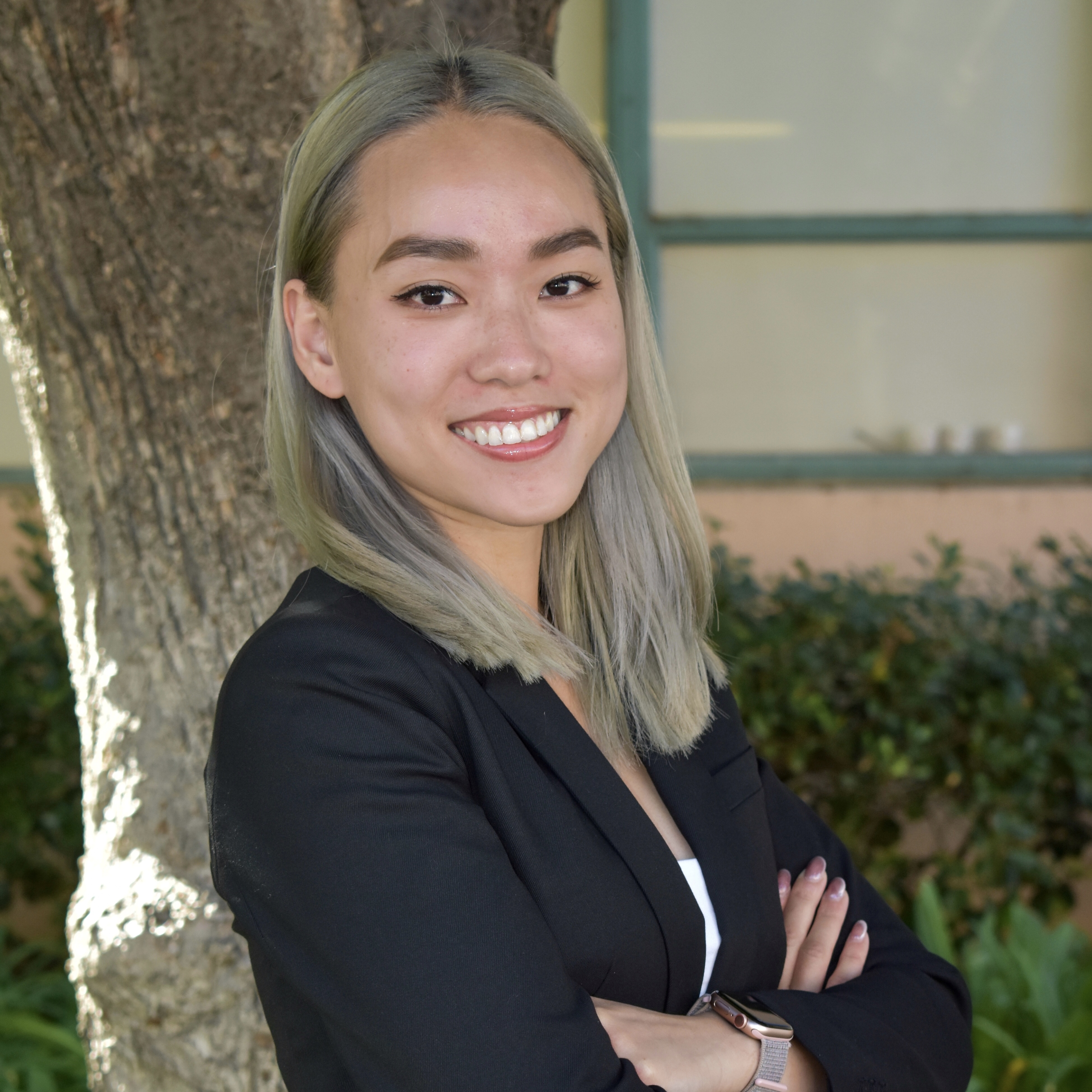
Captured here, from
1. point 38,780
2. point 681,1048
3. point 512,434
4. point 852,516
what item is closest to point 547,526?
point 512,434

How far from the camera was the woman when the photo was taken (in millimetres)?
1290

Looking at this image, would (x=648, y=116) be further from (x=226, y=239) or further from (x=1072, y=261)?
(x=226, y=239)

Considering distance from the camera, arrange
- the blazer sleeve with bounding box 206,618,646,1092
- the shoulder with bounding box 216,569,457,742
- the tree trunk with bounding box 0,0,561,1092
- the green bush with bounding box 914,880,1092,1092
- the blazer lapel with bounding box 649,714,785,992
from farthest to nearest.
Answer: the green bush with bounding box 914,880,1092,1092, the tree trunk with bounding box 0,0,561,1092, the blazer lapel with bounding box 649,714,785,992, the shoulder with bounding box 216,569,457,742, the blazer sleeve with bounding box 206,618,646,1092

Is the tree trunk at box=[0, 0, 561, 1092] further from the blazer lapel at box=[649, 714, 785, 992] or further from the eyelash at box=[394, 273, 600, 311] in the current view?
the blazer lapel at box=[649, 714, 785, 992]

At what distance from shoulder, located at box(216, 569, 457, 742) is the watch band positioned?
22.0 inches

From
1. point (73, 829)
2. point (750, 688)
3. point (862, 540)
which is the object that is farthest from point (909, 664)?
point (73, 829)

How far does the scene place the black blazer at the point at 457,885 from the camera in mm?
1260

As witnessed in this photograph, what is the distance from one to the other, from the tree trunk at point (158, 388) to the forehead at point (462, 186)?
1.96ft

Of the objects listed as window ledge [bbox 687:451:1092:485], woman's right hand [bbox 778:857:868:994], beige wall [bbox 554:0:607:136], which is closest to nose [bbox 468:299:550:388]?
woman's right hand [bbox 778:857:868:994]

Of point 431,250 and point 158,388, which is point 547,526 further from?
point 158,388

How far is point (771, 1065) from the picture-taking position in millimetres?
1502

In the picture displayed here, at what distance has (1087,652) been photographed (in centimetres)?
337

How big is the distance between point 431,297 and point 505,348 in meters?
0.12

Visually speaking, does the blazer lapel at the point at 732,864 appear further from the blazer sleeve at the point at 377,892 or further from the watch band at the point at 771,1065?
the blazer sleeve at the point at 377,892
